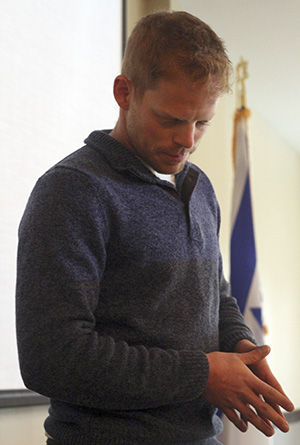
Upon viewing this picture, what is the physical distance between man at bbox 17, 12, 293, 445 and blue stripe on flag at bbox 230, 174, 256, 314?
1.76 metres

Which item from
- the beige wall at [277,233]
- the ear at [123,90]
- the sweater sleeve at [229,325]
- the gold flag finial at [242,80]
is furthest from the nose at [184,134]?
the beige wall at [277,233]

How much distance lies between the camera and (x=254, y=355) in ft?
3.18

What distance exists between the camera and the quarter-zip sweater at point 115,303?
832 mm

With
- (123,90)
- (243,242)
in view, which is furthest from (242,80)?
(123,90)

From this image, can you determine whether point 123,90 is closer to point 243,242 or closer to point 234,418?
point 234,418

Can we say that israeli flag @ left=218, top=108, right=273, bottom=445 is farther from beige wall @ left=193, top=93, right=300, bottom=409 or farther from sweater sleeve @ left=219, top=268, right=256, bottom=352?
sweater sleeve @ left=219, top=268, right=256, bottom=352

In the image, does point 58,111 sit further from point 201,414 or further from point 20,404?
point 201,414

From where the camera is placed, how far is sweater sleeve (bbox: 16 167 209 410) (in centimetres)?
83

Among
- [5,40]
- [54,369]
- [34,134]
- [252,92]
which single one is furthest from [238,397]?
[252,92]

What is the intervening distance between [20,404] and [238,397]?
34.7 inches

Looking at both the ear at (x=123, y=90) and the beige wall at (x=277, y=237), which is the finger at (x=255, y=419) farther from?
the beige wall at (x=277, y=237)

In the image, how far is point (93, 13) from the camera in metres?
2.15

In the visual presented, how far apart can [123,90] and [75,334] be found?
0.46 m

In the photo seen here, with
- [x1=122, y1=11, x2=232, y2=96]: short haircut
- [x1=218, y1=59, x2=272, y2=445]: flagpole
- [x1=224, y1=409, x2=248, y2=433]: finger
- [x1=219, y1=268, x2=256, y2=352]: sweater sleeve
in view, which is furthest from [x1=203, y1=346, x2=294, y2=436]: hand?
[x1=218, y1=59, x2=272, y2=445]: flagpole
